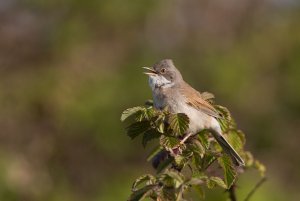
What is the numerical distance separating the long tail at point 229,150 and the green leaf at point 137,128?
1.55ft

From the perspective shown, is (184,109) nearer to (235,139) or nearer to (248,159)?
(248,159)

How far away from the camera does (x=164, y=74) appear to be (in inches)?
198

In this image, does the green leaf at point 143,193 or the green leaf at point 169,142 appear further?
the green leaf at point 169,142

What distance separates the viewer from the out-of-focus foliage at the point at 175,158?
2785mm

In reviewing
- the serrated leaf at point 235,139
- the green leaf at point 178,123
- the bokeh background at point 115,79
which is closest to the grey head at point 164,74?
the serrated leaf at point 235,139

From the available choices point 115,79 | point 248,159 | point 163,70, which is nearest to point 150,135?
point 248,159

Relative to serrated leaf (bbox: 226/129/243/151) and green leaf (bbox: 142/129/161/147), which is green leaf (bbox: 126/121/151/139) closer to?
green leaf (bbox: 142/129/161/147)

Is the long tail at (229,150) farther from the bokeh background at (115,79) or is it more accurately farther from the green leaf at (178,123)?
the bokeh background at (115,79)

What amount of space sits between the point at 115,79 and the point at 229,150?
7783mm

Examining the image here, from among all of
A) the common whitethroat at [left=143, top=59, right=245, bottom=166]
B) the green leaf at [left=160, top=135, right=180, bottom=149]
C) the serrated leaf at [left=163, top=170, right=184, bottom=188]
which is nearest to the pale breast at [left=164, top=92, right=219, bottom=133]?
the common whitethroat at [left=143, top=59, right=245, bottom=166]

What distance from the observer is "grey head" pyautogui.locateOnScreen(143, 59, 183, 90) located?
4973 mm

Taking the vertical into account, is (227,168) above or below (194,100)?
below

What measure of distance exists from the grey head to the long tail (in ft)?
3.61

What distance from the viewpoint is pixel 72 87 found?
10.9 m
